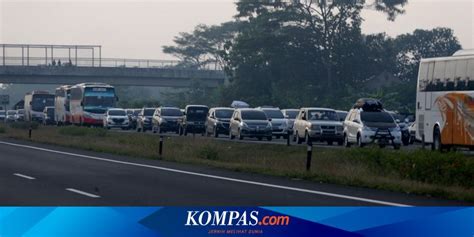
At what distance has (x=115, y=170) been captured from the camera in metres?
30.2

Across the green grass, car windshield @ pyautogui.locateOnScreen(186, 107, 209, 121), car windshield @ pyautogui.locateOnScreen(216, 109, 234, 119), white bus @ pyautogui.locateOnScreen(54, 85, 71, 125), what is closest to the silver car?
car windshield @ pyautogui.locateOnScreen(216, 109, 234, 119)

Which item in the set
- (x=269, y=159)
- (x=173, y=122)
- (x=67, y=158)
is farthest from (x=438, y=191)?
(x=173, y=122)

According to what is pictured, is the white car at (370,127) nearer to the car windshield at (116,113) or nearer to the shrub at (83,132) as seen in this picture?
the shrub at (83,132)

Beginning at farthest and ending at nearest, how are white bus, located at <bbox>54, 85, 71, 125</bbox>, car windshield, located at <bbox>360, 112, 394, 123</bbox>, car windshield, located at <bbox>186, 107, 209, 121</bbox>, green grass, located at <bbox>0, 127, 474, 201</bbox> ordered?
1. white bus, located at <bbox>54, 85, 71, 125</bbox>
2. car windshield, located at <bbox>186, 107, 209, 121</bbox>
3. car windshield, located at <bbox>360, 112, 394, 123</bbox>
4. green grass, located at <bbox>0, 127, 474, 201</bbox>

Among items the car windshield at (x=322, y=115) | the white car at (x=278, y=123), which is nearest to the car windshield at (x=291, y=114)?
the white car at (x=278, y=123)

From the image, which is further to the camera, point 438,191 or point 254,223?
point 438,191

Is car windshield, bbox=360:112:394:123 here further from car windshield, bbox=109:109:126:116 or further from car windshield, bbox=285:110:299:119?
car windshield, bbox=109:109:126:116

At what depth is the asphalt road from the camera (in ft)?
65.3

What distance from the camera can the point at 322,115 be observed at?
4897cm

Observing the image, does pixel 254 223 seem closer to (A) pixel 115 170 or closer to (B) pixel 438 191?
(B) pixel 438 191

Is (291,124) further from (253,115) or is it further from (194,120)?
(194,120)

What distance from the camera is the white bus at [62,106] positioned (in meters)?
88.1

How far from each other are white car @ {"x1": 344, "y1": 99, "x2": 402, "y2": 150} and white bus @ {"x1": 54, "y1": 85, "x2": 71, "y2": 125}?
4612 centimetres

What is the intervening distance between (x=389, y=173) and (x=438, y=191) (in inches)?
239
